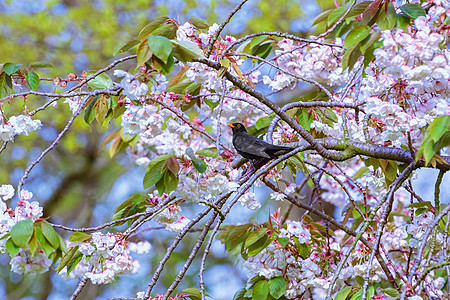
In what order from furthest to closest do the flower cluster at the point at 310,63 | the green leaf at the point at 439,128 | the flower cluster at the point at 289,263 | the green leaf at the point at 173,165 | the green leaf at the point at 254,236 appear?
1. the flower cluster at the point at 310,63
2. the flower cluster at the point at 289,263
3. the green leaf at the point at 254,236
4. the green leaf at the point at 173,165
5. the green leaf at the point at 439,128

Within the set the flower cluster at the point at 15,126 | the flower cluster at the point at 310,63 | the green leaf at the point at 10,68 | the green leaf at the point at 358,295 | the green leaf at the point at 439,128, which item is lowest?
the green leaf at the point at 358,295

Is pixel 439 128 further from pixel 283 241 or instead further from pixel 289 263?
pixel 289 263

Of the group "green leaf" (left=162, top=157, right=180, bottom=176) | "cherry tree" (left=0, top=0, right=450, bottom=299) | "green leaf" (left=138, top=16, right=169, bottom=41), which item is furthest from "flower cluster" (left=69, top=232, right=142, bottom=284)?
"green leaf" (left=138, top=16, right=169, bottom=41)

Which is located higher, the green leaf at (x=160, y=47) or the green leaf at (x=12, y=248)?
the green leaf at (x=160, y=47)

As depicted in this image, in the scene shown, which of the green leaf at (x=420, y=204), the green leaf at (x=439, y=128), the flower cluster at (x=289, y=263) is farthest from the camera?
the flower cluster at (x=289, y=263)

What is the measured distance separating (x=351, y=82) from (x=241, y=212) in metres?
6.00

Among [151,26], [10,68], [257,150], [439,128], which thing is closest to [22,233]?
[10,68]

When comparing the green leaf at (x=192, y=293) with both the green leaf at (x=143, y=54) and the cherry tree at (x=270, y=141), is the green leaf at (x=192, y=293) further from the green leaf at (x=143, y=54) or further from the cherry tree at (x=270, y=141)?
the green leaf at (x=143, y=54)

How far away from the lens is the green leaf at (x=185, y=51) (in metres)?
1.50

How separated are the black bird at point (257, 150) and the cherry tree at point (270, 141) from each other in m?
0.05

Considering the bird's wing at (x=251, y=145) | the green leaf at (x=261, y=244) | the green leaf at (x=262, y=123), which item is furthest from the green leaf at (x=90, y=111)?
the green leaf at (x=261, y=244)

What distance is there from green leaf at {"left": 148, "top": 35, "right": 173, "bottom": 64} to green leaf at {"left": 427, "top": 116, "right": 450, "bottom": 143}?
0.67 metres

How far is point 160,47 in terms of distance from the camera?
1.43 metres

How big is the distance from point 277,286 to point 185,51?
110 centimetres
